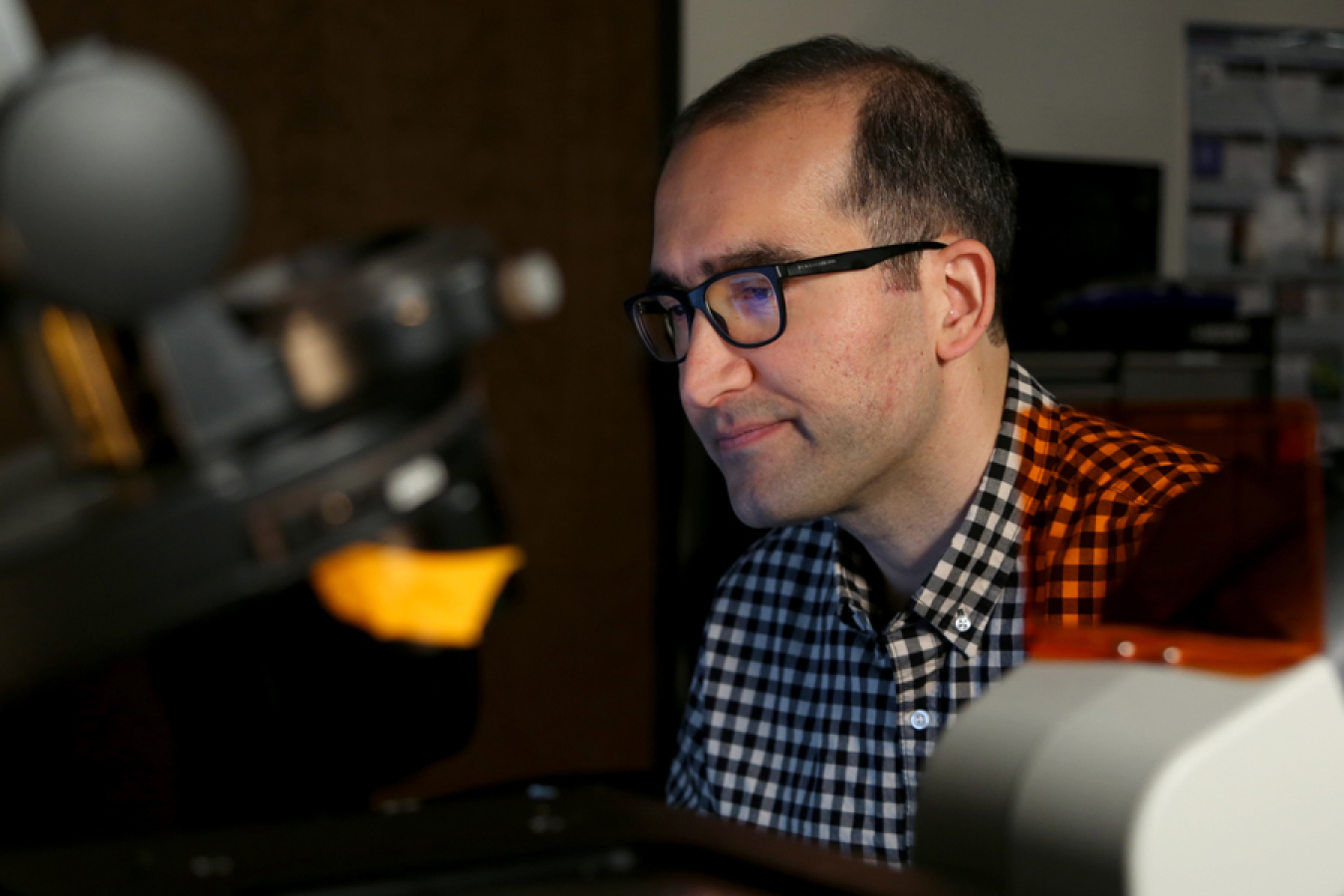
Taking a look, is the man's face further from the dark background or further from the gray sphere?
the gray sphere

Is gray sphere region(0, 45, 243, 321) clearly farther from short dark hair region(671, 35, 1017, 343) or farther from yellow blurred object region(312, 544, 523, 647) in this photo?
short dark hair region(671, 35, 1017, 343)

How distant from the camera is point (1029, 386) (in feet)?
3.37

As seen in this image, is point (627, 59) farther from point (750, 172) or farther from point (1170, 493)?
point (1170, 493)

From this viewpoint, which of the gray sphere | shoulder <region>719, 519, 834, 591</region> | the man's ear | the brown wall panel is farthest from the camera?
shoulder <region>719, 519, 834, 591</region>

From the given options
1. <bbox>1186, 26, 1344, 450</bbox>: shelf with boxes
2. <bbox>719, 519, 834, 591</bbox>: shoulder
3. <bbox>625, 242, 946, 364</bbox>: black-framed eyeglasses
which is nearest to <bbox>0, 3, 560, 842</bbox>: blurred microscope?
<bbox>625, 242, 946, 364</bbox>: black-framed eyeglasses

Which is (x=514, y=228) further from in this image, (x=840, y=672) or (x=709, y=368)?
(x=840, y=672)

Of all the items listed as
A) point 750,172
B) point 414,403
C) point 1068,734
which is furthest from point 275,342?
point 750,172

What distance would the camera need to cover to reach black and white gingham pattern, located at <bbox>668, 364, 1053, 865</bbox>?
2.99 ft

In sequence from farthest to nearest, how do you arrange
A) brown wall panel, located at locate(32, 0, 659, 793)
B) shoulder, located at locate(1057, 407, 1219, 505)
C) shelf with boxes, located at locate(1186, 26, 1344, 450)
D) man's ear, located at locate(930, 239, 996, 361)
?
1. shelf with boxes, located at locate(1186, 26, 1344, 450)
2. man's ear, located at locate(930, 239, 996, 361)
3. shoulder, located at locate(1057, 407, 1219, 505)
4. brown wall panel, located at locate(32, 0, 659, 793)

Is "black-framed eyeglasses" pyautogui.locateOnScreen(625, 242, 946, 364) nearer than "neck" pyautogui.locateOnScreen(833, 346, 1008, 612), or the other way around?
"black-framed eyeglasses" pyautogui.locateOnScreen(625, 242, 946, 364)

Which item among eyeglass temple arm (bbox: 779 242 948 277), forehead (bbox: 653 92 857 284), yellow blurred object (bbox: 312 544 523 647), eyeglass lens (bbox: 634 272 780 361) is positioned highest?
forehead (bbox: 653 92 857 284)

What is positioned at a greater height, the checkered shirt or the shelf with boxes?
the shelf with boxes

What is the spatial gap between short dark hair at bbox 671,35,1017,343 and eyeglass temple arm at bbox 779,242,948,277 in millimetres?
15

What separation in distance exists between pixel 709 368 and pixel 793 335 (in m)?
0.07
